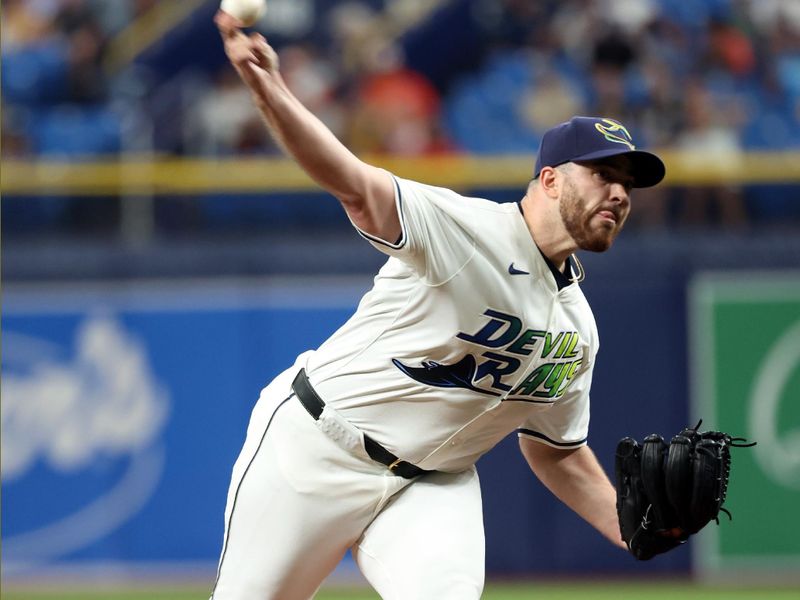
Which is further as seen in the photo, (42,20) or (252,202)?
(42,20)

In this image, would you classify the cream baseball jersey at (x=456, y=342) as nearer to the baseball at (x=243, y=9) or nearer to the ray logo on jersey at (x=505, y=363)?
the ray logo on jersey at (x=505, y=363)

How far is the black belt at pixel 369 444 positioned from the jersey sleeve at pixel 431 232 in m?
0.61

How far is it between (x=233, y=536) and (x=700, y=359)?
19.0 feet

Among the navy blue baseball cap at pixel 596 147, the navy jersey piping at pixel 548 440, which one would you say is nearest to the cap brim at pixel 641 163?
the navy blue baseball cap at pixel 596 147

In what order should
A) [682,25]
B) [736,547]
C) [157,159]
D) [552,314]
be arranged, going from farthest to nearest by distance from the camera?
[682,25] < [157,159] < [736,547] < [552,314]

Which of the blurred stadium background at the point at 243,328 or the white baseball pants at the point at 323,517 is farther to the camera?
the blurred stadium background at the point at 243,328

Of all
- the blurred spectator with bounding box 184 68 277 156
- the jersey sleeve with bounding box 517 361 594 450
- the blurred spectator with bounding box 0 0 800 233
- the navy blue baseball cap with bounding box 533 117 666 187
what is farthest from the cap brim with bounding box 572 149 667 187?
the blurred spectator with bounding box 184 68 277 156

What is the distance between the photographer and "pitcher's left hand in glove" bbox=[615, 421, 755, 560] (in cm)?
430

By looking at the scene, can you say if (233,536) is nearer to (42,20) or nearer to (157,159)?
(157,159)

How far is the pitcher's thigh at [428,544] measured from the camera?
4.10 m

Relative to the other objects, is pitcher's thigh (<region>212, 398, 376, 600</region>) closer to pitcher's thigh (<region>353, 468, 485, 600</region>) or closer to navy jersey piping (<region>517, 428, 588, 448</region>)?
pitcher's thigh (<region>353, 468, 485, 600</region>)

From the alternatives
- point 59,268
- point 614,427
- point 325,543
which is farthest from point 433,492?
point 59,268

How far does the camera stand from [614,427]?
374 inches

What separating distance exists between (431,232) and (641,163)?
0.73 meters
